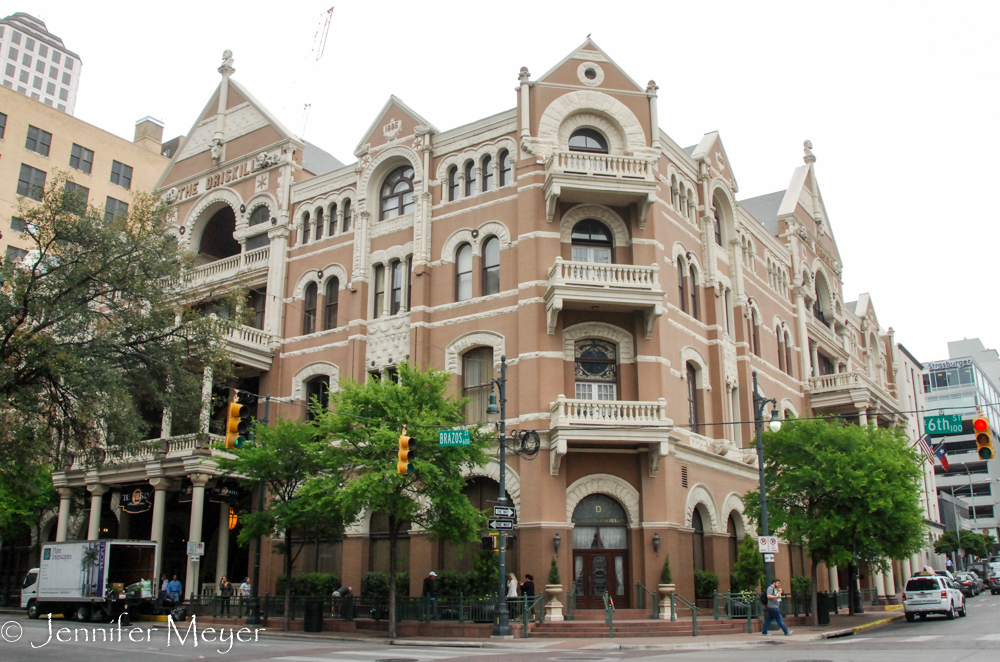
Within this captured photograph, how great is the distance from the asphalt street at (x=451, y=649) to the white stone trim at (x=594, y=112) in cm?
1770

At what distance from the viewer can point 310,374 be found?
121ft

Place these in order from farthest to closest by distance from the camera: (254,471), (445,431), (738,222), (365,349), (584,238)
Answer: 1. (738,222)
2. (365,349)
3. (584,238)
4. (254,471)
5. (445,431)

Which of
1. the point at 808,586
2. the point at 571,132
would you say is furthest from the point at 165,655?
the point at 808,586

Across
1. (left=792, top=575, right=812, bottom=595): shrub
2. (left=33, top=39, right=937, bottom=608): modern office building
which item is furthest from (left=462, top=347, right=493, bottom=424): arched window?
(left=792, top=575, right=812, bottom=595): shrub

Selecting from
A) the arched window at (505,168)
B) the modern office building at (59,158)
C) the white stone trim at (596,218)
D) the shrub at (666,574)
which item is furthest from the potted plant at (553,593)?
the modern office building at (59,158)

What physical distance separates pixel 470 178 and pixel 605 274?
299 inches

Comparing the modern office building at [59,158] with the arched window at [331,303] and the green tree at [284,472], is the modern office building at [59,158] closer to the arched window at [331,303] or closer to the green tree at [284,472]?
the arched window at [331,303]

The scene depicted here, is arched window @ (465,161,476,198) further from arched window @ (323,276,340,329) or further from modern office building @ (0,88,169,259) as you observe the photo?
modern office building @ (0,88,169,259)

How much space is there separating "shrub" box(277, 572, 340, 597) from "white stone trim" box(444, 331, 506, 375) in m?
8.90

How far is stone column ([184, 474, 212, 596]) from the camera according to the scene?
33625 millimetres

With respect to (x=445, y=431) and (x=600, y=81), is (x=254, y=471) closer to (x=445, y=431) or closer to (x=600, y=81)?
(x=445, y=431)

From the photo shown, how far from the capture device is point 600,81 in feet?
110

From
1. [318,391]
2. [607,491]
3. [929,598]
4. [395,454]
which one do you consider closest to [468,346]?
[607,491]

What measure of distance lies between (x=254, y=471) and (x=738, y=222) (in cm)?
2391
